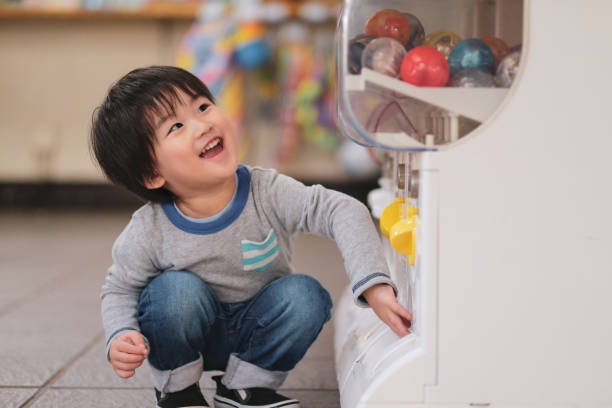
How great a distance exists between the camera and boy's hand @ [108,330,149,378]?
780 mm

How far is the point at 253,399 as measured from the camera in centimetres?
86

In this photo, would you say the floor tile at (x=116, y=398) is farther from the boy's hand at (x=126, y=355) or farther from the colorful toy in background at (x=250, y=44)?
the colorful toy in background at (x=250, y=44)

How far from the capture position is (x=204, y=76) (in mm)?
2756

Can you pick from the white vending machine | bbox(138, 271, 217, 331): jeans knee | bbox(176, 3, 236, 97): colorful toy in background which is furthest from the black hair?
bbox(176, 3, 236, 97): colorful toy in background

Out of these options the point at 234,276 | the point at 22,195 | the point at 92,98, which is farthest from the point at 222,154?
the point at 22,195

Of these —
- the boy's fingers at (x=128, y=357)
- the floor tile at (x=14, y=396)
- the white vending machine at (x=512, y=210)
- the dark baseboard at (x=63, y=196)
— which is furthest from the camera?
the dark baseboard at (x=63, y=196)

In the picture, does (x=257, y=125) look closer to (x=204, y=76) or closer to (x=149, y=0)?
(x=204, y=76)

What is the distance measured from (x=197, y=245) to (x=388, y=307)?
27cm

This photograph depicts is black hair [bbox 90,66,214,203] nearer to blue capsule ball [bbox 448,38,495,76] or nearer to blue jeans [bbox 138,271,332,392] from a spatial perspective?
blue jeans [bbox 138,271,332,392]

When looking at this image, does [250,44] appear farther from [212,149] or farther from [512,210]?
[512,210]

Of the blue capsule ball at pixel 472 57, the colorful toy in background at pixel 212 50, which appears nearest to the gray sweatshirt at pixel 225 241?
the blue capsule ball at pixel 472 57

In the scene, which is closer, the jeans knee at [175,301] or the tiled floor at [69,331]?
the jeans knee at [175,301]

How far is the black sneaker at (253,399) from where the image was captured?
851mm

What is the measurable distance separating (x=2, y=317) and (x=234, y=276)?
74 cm
